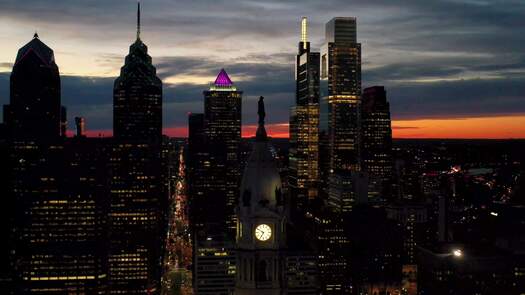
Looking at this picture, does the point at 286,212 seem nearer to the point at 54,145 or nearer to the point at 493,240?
the point at 493,240

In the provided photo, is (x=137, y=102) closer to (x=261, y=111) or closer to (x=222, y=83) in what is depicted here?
(x=222, y=83)

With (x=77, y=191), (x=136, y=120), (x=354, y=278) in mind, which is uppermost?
(x=136, y=120)

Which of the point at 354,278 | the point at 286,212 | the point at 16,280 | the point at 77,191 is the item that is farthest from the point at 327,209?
the point at 286,212

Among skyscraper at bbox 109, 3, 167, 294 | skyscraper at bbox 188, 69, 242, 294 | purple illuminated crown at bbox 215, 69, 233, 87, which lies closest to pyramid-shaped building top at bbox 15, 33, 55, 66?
skyscraper at bbox 109, 3, 167, 294

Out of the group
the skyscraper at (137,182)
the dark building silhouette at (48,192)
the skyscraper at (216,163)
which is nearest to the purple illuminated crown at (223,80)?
the skyscraper at (216,163)

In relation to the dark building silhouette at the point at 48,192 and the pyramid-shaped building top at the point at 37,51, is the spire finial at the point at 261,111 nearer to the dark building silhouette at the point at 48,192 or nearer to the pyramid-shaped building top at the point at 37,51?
the dark building silhouette at the point at 48,192

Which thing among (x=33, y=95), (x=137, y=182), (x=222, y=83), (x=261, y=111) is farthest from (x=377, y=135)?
(x=261, y=111)
